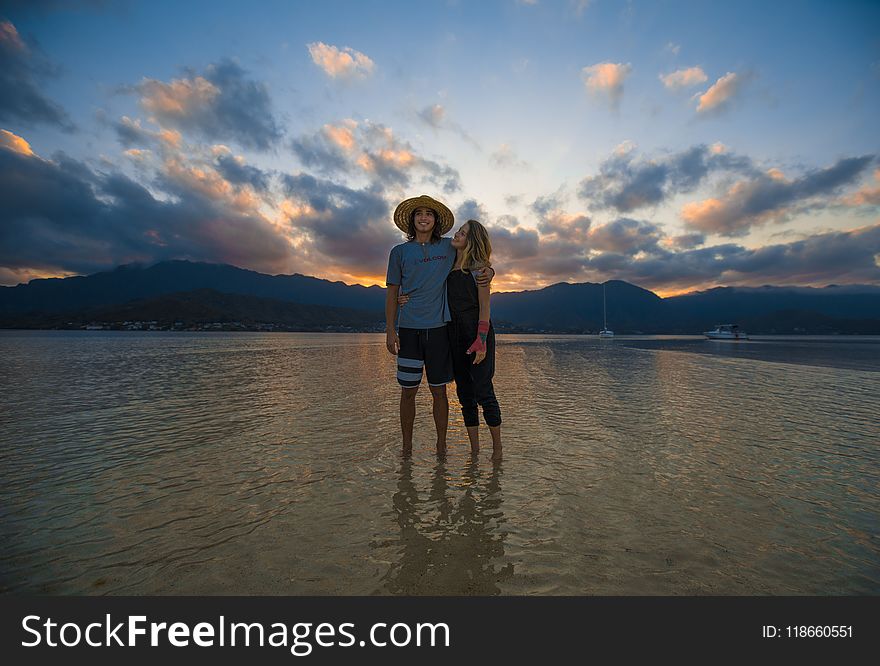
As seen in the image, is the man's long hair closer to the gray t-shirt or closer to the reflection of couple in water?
the gray t-shirt

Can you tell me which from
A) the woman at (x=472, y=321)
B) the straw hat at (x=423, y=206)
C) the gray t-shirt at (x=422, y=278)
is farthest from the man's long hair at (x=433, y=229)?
the woman at (x=472, y=321)

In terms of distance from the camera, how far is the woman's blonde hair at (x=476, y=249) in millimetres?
4672

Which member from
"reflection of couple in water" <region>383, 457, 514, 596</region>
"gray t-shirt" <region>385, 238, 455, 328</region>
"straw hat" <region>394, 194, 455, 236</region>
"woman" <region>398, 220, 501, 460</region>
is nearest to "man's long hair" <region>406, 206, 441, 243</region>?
"straw hat" <region>394, 194, 455, 236</region>

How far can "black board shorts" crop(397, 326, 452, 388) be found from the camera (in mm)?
4797

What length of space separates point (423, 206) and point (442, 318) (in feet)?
4.87

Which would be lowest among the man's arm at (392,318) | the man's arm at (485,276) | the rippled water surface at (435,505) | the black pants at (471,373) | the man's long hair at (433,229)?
the rippled water surface at (435,505)

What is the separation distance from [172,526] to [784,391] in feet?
45.2

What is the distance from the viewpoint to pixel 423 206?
4984mm

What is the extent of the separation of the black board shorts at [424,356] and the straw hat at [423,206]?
1431mm

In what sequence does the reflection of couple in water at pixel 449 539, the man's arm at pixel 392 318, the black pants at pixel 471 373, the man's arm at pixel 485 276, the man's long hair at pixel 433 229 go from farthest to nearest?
1. the man's long hair at pixel 433 229
2. the man's arm at pixel 392 318
3. the black pants at pixel 471 373
4. the man's arm at pixel 485 276
5. the reflection of couple in water at pixel 449 539

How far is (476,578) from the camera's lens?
92.2 inches

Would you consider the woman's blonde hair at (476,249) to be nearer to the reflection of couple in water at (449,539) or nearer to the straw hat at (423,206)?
the straw hat at (423,206)

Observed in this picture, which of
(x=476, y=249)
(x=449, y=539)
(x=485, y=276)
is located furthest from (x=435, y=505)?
(x=476, y=249)
